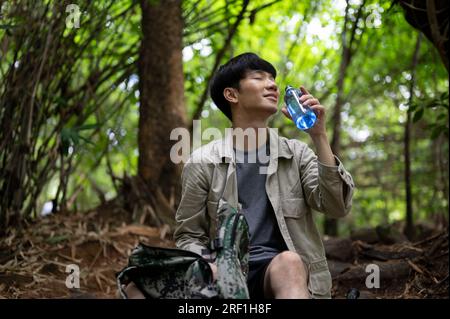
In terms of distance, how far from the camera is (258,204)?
2.35 meters

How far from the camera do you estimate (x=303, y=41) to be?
6.48 meters

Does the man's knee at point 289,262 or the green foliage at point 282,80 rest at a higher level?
the green foliage at point 282,80

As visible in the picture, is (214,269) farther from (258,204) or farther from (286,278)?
(258,204)

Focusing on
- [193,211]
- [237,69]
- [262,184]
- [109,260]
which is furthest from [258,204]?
[109,260]

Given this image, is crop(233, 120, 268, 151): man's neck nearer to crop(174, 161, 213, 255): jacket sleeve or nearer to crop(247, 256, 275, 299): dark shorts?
crop(174, 161, 213, 255): jacket sleeve

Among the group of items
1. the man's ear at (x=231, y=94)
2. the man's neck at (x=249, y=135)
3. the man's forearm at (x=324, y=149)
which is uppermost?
the man's ear at (x=231, y=94)

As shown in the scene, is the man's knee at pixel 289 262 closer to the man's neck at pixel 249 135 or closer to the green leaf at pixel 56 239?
the man's neck at pixel 249 135

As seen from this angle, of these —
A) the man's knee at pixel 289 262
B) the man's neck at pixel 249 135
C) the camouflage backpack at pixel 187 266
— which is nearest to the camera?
the camouflage backpack at pixel 187 266

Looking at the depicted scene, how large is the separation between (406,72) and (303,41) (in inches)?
48.0

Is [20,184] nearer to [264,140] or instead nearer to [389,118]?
[264,140]

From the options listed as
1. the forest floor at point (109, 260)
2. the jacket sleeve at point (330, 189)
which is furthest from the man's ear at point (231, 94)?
the forest floor at point (109, 260)

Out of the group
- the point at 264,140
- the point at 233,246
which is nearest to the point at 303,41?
the point at 264,140

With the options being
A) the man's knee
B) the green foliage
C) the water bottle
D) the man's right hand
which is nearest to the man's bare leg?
the man's knee

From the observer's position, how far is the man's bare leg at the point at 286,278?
1.91 m
